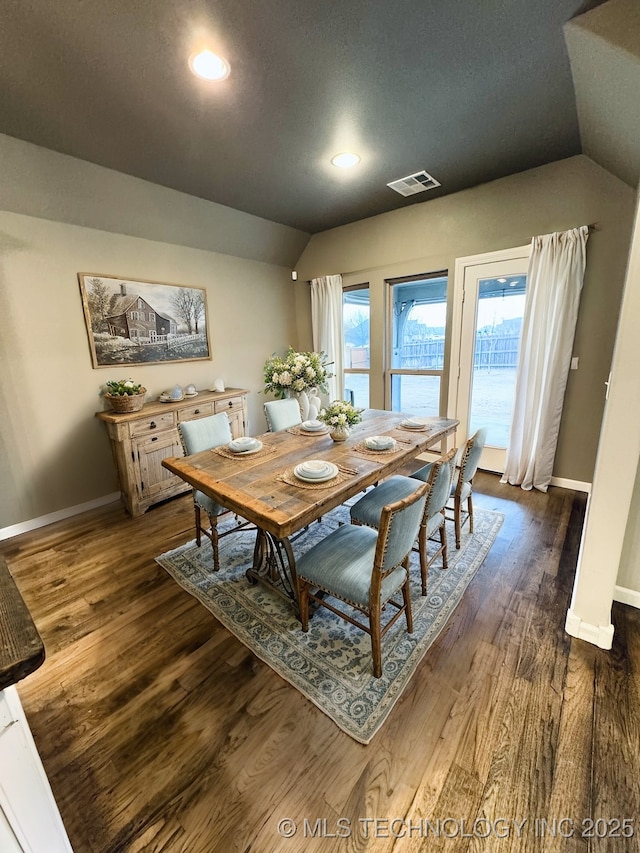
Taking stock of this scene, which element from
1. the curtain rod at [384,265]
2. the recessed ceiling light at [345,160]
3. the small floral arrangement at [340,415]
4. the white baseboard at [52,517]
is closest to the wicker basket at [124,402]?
the white baseboard at [52,517]

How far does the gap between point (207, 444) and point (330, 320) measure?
283 centimetres

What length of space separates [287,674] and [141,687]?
67 centimetres

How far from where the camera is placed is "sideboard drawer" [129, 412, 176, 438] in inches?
118

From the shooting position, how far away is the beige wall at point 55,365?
8.85ft

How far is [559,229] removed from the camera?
2932 mm

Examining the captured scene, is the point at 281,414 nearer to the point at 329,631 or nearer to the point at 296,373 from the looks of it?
the point at 296,373

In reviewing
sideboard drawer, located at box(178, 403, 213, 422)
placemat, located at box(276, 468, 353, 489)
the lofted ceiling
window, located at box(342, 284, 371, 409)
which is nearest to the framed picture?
sideboard drawer, located at box(178, 403, 213, 422)

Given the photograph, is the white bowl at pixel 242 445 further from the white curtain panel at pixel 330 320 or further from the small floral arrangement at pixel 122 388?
the white curtain panel at pixel 330 320

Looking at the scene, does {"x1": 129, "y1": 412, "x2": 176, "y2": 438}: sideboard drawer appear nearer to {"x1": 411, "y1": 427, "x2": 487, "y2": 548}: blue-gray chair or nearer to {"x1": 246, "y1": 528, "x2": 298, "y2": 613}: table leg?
{"x1": 246, "y1": 528, "x2": 298, "y2": 613}: table leg

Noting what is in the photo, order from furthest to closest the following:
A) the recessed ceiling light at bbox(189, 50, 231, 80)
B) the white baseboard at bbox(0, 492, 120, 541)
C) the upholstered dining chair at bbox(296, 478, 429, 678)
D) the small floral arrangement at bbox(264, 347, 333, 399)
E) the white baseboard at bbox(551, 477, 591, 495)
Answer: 1. the white baseboard at bbox(551, 477, 591, 495)
2. the white baseboard at bbox(0, 492, 120, 541)
3. the small floral arrangement at bbox(264, 347, 333, 399)
4. the recessed ceiling light at bbox(189, 50, 231, 80)
5. the upholstered dining chair at bbox(296, 478, 429, 678)

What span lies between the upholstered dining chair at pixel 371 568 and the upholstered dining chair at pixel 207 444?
0.83 meters

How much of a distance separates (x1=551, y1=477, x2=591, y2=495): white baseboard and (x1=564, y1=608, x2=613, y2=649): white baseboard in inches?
73.8

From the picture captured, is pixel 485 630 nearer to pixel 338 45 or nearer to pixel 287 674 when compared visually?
pixel 287 674

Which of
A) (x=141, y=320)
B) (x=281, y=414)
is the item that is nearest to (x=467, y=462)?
(x=281, y=414)
